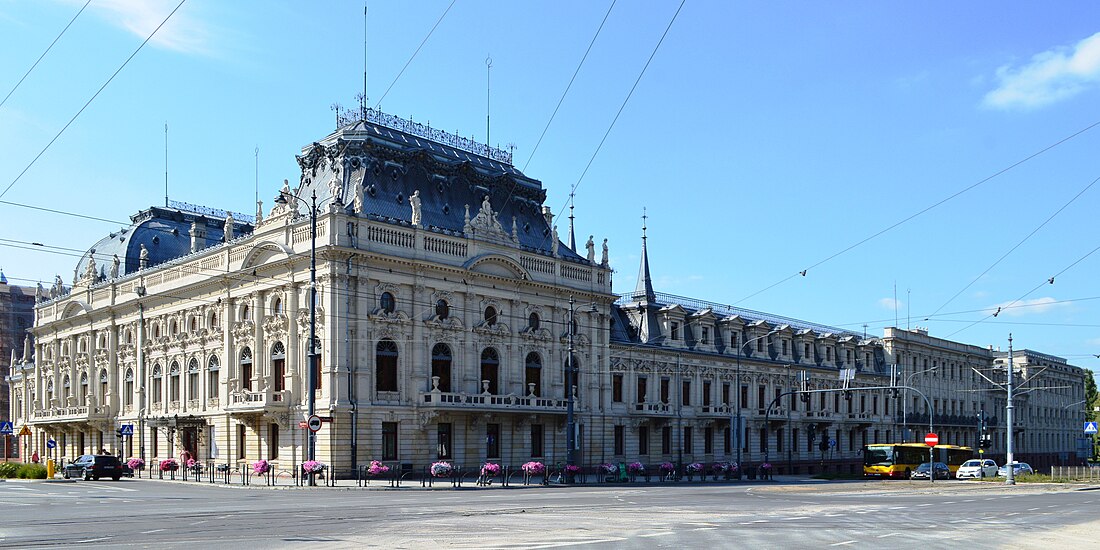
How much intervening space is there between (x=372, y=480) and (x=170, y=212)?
36.2m

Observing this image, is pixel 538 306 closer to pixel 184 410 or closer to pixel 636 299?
pixel 636 299

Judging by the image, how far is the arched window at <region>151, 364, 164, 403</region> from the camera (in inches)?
2682

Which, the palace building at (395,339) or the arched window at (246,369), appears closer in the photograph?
the palace building at (395,339)

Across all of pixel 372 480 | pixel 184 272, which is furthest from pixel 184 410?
pixel 372 480

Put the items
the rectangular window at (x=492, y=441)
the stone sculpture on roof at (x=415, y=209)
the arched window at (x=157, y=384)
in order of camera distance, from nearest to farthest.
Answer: the stone sculpture on roof at (x=415, y=209) < the rectangular window at (x=492, y=441) < the arched window at (x=157, y=384)

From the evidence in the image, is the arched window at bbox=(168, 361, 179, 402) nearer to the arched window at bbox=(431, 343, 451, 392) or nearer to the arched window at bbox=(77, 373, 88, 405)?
the arched window at bbox=(77, 373, 88, 405)

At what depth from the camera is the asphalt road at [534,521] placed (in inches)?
794

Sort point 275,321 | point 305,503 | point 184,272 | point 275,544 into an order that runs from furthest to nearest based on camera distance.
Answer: point 184,272 < point 275,321 < point 305,503 < point 275,544

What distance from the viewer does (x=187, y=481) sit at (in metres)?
51.9

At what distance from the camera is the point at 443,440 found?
58.8 m

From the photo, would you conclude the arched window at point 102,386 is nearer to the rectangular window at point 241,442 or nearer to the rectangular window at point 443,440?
the rectangular window at point 241,442

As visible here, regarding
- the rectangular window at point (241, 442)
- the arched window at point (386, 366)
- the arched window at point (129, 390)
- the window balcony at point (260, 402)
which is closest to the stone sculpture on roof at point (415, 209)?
the arched window at point (386, 366)

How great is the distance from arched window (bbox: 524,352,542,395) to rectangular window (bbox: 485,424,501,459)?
3.22 m

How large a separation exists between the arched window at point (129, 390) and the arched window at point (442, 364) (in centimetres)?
2458
